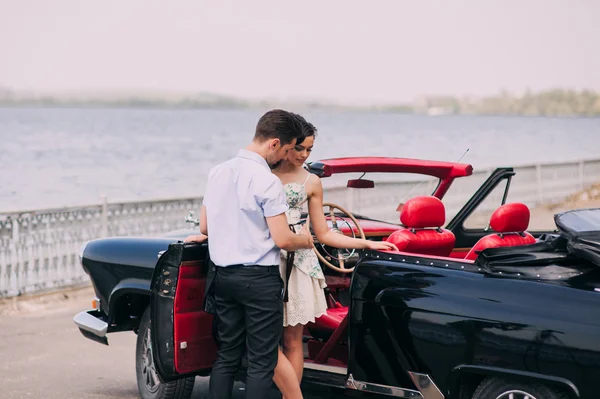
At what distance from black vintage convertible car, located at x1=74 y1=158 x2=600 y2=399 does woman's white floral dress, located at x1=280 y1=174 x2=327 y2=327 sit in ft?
0.80

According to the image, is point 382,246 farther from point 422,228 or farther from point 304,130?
point 304,130

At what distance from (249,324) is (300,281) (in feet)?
A: 1.64

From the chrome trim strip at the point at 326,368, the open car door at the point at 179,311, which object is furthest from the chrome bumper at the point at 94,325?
the chrome trim strip at the point at 326,368

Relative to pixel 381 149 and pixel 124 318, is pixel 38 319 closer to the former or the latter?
pixel 124 318

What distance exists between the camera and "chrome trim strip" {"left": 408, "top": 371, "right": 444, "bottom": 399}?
4957mm

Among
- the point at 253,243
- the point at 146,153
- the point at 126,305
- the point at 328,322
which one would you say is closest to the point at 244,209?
the point at 253,243

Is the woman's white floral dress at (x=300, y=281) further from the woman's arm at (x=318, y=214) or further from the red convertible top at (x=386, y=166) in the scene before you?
the red convertible top at (x=386, y=166)

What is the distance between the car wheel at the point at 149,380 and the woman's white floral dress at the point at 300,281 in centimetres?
129

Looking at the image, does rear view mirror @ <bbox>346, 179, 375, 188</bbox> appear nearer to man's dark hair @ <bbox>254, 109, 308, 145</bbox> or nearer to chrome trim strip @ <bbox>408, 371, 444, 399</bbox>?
man's dark hair @ <bbox>254, 109, 308, 145</bbox>

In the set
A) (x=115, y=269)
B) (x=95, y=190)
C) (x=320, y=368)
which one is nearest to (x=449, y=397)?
(x=320, y=368)

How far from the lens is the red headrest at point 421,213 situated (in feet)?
→ 18.7

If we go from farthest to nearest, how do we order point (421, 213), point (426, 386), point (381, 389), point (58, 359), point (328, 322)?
point (58, 359) → point (328, 322) → point (421, 213) → point (381, 389) → point (426, 386)

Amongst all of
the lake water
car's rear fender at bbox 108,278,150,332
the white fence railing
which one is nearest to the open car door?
car's rear fender at bbox 108,278,150,332

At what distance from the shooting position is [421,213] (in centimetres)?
570
